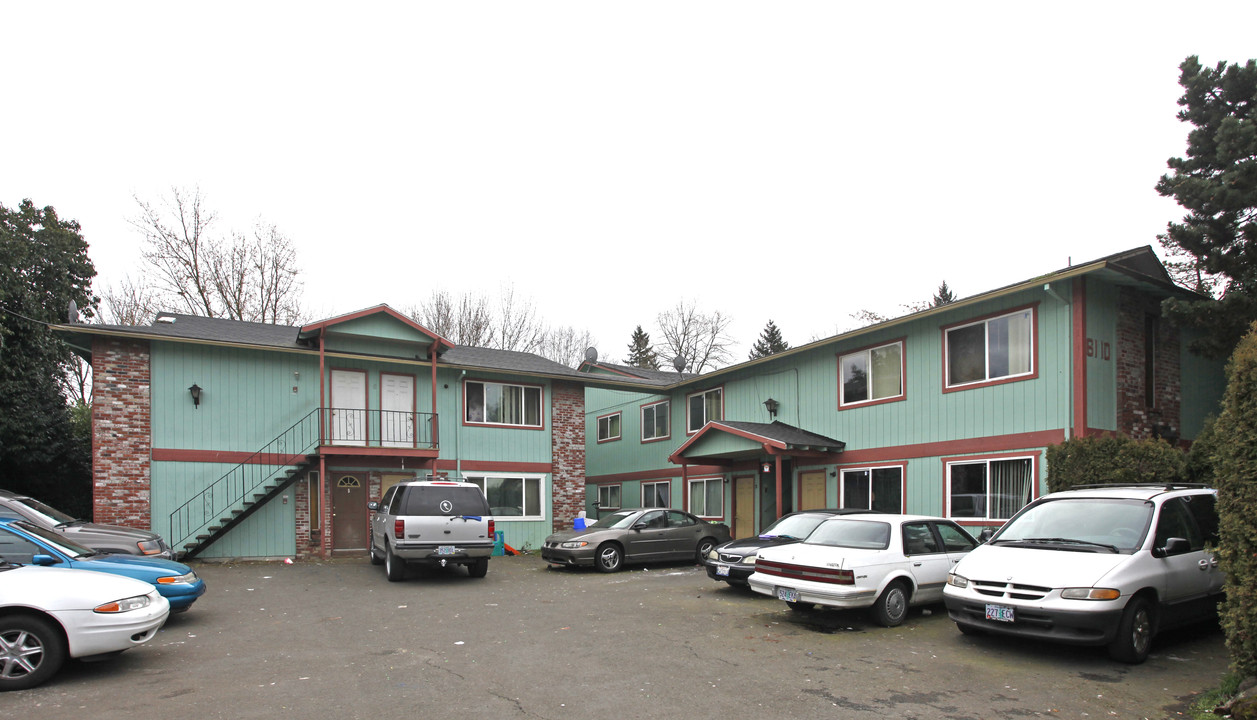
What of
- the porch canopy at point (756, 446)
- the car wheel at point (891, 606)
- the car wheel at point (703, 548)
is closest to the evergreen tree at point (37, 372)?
the porch canopy at point (756, 446)

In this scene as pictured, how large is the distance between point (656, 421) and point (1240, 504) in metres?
19.9

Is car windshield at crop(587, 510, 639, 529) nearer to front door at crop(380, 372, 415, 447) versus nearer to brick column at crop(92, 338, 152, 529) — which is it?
front door at crop(380, 372, 415, 447)

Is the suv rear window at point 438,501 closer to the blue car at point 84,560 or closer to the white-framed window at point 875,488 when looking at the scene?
the blue car at point 84,560

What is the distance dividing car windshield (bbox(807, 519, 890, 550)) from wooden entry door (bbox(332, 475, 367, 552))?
12.8 metres

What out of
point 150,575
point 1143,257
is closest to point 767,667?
point 150,575

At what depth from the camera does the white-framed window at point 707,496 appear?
21859 millimetres

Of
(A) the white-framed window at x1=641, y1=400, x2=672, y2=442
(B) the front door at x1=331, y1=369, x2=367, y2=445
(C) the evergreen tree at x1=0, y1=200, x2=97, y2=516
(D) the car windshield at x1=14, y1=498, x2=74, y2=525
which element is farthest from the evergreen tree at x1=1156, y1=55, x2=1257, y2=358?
(C) the evergreen tree at x1=0, y1=200, x2=97, y2=516

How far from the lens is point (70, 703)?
6.20 metres

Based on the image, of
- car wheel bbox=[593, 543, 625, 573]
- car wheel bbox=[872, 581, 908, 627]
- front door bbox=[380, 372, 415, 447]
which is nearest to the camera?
car wheel bbox=[872, 581, 908, 627]

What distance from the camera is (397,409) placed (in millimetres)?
20203

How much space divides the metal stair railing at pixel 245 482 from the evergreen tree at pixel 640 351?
125ft

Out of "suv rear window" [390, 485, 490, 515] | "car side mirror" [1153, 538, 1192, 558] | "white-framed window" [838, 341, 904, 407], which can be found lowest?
"suv rear window" [390, 485, 490, 515]

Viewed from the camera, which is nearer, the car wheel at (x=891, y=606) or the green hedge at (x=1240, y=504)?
the green hedge at (x=1240, y=504)

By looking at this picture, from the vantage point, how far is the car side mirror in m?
7.75
